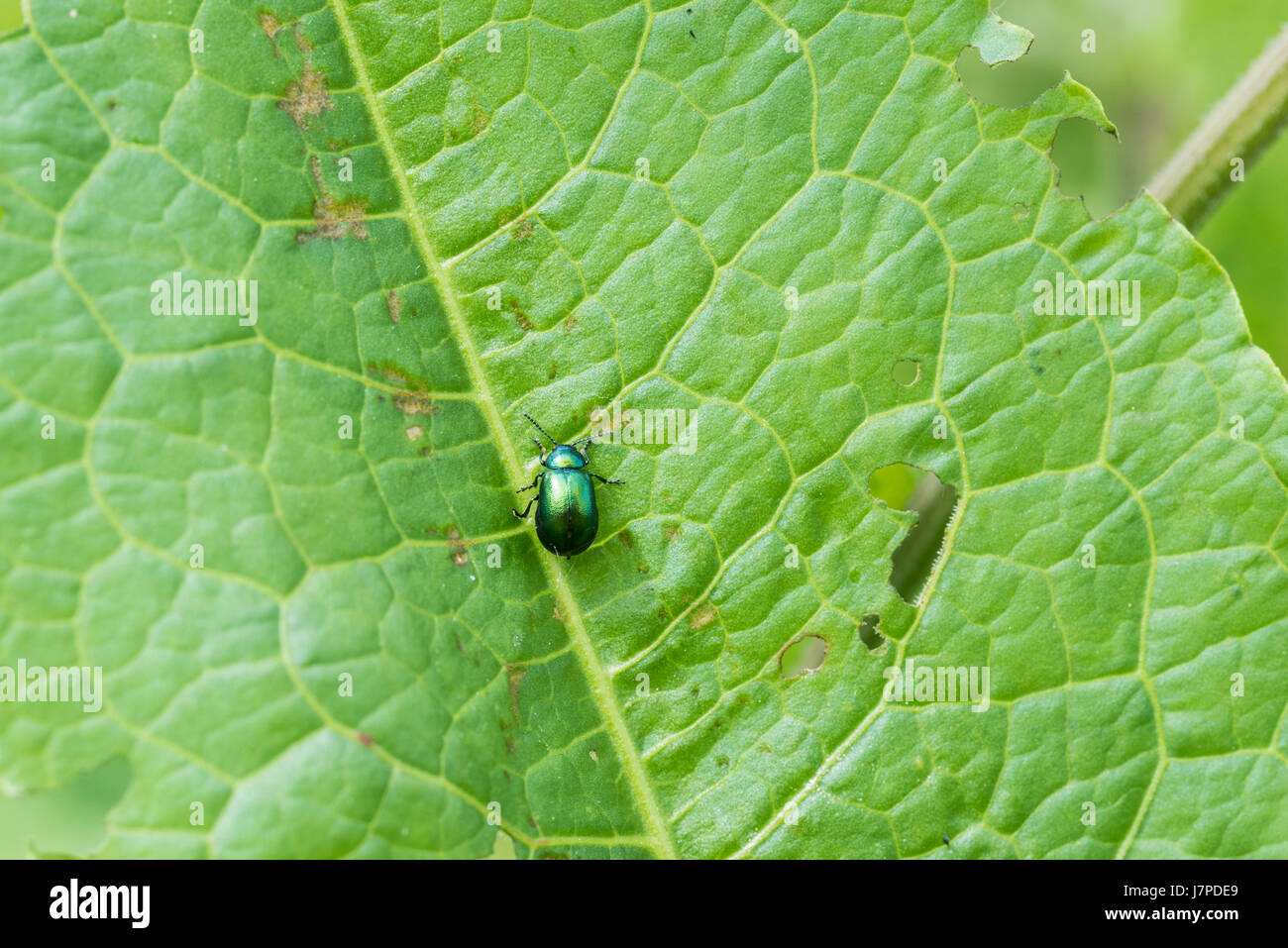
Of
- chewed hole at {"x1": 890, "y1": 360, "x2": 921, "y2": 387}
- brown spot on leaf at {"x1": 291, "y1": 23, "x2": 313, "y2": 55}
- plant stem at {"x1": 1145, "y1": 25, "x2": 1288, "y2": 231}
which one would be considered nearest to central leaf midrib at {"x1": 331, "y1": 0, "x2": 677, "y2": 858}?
brown spot on leaf at {"x1": 291, "y1": 23, "x2": 313, "y2": 55}

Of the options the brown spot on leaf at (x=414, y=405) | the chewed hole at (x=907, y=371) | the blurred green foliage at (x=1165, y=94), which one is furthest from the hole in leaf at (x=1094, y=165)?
the brown spot on leaf at (x=414, y=405)

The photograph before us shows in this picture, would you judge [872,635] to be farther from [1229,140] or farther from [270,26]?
[270,26]

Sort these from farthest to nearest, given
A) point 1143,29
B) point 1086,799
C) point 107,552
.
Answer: point 1143,29 → point 1086,799 → point 107,552

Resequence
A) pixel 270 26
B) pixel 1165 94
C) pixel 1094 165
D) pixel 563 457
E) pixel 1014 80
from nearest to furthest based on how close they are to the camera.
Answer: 1. pixel 270 26
2. pixel 563 457
3. pixel 1165 94
4. pixel 1094 165
5. pixel 1014 80

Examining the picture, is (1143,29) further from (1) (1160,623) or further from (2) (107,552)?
(2) (107,552)

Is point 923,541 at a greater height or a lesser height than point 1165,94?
lesser

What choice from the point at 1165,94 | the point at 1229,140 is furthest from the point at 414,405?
the point at 1165,94
